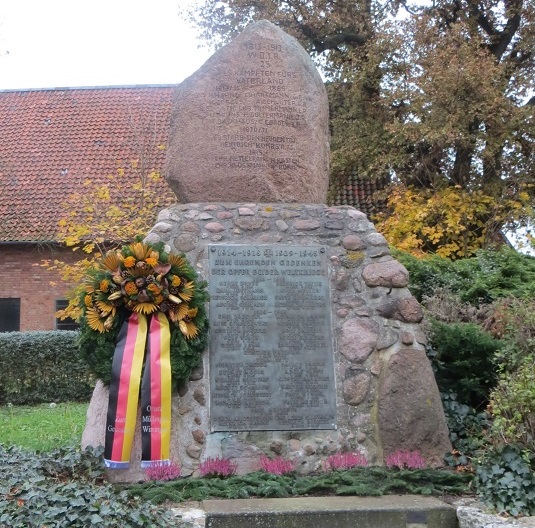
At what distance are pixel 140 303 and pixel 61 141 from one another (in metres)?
14.7

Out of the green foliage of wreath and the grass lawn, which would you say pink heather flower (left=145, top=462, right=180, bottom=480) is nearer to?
the green foliage of wreath

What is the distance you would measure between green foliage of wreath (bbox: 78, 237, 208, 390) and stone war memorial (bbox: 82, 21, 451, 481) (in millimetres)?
202

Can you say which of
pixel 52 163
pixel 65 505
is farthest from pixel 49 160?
pixel 65 505

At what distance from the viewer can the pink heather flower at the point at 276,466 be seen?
16.2 feet

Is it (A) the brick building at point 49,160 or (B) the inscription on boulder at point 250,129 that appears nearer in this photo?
(B) the inscription on boulder at point 250,129

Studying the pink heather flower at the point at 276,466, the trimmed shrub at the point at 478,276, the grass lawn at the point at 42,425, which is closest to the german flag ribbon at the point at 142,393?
the pink heather flower at the point at 276,466

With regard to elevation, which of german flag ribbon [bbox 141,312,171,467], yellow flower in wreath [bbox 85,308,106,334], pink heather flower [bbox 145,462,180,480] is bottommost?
pink heather flower [bbox 145,462,180,480]

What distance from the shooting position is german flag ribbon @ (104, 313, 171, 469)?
4.79 m

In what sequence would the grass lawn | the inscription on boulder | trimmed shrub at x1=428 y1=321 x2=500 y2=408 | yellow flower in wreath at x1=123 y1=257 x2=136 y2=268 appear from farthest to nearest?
the grass lawn, trimmed shrub at x1=428 y1=321 x2=500 y2=408, the inscription on boulder, yellow flower in wreath at x1=123 y1=257 x2=136 y2=268

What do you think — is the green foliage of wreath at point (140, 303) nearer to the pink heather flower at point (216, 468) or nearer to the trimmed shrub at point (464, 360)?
the pink heather flower at point (216, 468)

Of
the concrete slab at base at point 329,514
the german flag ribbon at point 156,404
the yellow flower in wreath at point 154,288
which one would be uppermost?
the yellow flower in wreath at point 154,288

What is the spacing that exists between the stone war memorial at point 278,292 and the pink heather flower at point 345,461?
56 millimetres

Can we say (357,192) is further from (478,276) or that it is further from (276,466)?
(276,466)

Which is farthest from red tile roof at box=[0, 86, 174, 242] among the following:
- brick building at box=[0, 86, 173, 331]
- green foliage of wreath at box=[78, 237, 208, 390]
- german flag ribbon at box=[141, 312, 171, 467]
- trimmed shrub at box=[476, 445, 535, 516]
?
trimmed shrub at box=[476, 445, 535, 516]
